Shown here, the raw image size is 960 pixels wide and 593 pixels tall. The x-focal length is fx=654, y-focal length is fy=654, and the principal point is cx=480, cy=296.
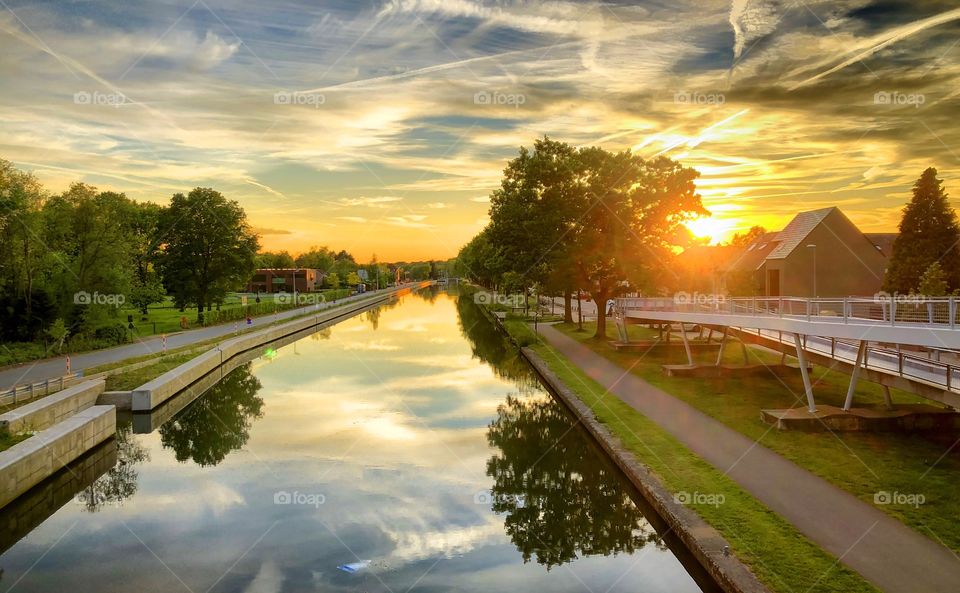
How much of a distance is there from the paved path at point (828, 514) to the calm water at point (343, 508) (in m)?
2.65

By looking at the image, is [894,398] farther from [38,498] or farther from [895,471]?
[38,498]

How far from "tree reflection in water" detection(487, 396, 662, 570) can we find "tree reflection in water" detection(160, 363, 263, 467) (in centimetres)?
926

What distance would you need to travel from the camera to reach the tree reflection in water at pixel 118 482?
57.1ft

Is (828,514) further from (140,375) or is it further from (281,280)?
(281,280)

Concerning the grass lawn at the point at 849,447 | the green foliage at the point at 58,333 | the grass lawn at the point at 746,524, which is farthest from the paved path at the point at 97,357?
the grass lawn at the point at 849,447

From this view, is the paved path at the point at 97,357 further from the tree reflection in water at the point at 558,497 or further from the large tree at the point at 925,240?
the large tree at the point at 925,240

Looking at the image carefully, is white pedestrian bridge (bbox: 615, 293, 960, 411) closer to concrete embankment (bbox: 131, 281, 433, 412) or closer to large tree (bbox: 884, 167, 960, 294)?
concrete embankment (bbox: 131, 281, 433, 412)

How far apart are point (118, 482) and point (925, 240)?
56.3m

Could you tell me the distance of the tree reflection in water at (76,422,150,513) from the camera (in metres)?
17.4

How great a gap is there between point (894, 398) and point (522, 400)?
14681 millimetres

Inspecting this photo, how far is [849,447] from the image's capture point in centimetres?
1831

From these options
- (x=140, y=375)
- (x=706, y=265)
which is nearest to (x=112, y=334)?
(x=140, y=375)

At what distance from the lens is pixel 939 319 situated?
15.6 m

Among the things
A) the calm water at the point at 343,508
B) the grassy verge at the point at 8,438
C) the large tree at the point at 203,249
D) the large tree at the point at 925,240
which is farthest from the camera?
the large tree at the point at 203,249
